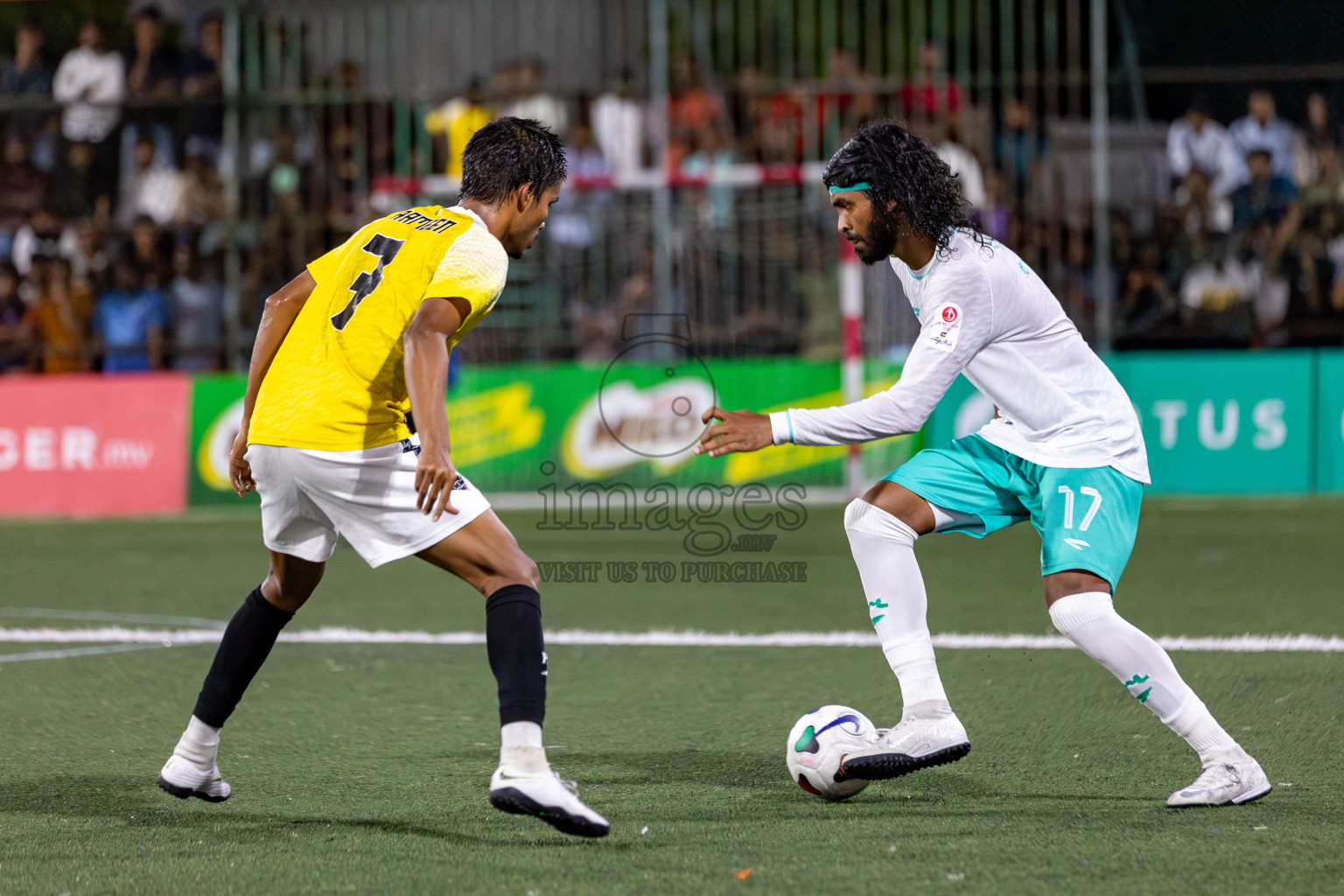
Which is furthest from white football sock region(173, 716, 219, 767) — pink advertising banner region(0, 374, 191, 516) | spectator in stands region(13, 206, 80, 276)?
spectator in stands region(13, 206, 80, 276)

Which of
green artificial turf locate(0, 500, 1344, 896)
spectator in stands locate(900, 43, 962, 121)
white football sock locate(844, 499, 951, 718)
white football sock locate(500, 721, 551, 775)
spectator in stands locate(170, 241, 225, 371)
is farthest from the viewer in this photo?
spectator in stands locate(170, 241, 225, 371)

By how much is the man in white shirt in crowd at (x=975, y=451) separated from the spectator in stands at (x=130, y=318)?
1065 cm

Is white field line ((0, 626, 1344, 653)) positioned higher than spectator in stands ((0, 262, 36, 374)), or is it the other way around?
spectator in stands ((0, 262, 36, 374))

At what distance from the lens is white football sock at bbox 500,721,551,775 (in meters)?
3.98

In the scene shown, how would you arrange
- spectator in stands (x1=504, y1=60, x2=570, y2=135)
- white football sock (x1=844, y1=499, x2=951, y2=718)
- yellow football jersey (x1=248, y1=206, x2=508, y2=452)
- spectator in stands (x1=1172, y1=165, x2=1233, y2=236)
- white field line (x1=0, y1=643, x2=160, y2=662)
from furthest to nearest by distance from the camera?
1. spectator in stands (x1=504, y1=60, x2=570, y2=135)
2. spectator in stands (x1=1172, y1=165, x2=1233, y2=236)
3. white field line (x1=0, y1=643, x2=160, y2=662)
4. white football sock (x1=844, y1=499, x2=951, y2=718)
5. yellow football jersey (x1=248, y1=206, x2=508, y2=452)

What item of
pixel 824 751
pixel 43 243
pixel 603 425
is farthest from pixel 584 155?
pixel 824 751

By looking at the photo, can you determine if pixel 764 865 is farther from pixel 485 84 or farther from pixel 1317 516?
pixel 485 84

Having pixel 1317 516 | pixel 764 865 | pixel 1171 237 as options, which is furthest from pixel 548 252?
pixel 764 865

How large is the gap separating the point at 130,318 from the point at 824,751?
11.1 metres

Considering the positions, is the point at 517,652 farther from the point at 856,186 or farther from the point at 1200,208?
the point at 1200,208

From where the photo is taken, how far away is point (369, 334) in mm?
4219

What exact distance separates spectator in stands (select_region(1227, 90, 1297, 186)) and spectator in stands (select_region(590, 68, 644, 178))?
16.8 feet

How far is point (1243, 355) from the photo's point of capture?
13.3 meters

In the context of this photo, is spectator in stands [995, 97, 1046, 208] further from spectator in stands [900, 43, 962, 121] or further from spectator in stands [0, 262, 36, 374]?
spectator in stands [0, 262, 36, 374]
